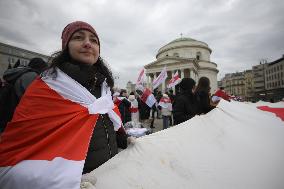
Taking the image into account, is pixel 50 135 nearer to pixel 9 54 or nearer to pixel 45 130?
pixel 45 130

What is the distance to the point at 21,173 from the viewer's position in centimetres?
129

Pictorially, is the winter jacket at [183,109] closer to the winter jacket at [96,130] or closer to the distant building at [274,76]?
the winter jacket at [96,130]

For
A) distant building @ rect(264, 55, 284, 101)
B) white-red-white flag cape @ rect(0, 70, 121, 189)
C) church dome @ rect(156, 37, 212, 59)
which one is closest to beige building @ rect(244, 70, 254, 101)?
distant building @ rect(264, 55, 284, 101)

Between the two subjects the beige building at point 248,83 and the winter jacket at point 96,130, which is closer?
the winter jacket at point 96,130

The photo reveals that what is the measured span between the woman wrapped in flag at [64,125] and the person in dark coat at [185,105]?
9.65 ft

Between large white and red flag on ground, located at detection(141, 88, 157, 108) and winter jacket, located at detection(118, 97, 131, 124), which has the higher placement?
large white and red flag on ground, located at detection(141, 88, 157, 108)

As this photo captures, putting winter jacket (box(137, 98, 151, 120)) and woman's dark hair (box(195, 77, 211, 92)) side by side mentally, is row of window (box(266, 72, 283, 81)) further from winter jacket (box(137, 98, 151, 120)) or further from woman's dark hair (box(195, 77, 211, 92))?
woman's dark hair (box(195, 77, 211, 92))

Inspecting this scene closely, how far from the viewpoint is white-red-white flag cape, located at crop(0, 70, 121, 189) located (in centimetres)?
130

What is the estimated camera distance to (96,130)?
1.74 meters

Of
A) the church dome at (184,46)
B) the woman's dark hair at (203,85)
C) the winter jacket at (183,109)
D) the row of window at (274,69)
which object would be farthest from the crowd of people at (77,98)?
the row of window at (274,69)

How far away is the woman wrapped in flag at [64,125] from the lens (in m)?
1.32

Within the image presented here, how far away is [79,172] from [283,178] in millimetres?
2181

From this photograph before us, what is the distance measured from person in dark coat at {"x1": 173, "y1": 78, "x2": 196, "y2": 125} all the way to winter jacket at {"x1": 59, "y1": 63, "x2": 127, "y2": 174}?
312cm

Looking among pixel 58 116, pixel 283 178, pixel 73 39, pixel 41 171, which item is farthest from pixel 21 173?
pixel 283 178
